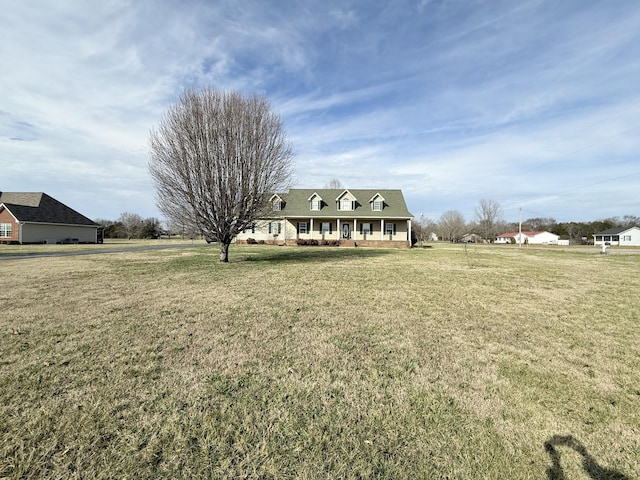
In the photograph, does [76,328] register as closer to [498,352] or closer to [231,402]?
[231,402]

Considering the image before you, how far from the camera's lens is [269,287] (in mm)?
8812

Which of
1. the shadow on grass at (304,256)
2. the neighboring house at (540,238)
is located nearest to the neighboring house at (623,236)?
the neighboring house at (540,238)

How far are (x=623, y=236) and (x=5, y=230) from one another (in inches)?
4225

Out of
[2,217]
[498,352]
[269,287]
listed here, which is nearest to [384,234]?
[269,287]

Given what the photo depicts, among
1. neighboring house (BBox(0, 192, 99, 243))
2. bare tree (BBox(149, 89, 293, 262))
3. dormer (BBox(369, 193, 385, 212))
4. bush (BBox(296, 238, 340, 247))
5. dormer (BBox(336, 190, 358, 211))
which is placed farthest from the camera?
dormer (BBox(336, 190, 358, 211))

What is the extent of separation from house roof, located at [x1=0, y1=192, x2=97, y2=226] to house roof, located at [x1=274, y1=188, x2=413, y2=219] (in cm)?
2789

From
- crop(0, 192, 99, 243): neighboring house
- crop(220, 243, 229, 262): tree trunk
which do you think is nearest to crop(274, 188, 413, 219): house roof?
crop(220, 243, 229, 262): tree trunk

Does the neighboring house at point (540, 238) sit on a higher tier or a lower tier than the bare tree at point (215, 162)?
lower

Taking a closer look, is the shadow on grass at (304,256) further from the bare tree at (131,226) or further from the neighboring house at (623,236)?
the neighboring house at (623,236)

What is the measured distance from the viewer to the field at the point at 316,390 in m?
2.29

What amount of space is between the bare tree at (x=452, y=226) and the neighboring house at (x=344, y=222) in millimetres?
47154

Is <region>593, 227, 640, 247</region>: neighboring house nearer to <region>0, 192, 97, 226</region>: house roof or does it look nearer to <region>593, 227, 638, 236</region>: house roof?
<region>593, 227, 638, 236</region>: house roof

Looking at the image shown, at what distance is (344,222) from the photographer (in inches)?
1318

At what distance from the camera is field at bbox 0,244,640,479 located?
2289mm
